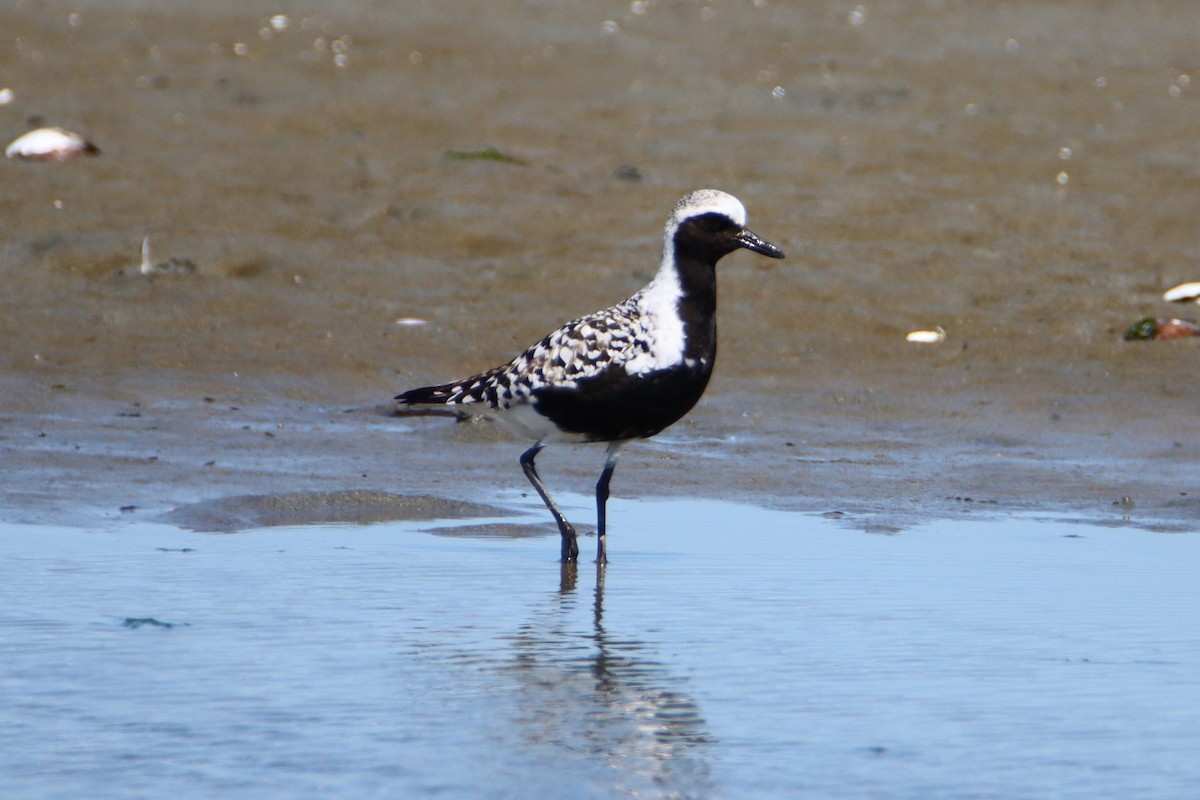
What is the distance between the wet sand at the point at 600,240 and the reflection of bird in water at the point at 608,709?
2.26 metres

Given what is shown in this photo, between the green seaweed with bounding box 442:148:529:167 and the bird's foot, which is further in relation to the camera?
the green seaweed with bounding box 442:148:529:167

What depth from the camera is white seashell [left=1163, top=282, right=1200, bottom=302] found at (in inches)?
461

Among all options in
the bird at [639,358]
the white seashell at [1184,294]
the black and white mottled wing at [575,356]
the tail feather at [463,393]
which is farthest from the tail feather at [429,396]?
the white seashell at [1184,294]

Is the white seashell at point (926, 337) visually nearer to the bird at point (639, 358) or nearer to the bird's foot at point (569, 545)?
the bird at point (639, 358)

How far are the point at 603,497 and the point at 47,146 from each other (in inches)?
299

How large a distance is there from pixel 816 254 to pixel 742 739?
7.68m

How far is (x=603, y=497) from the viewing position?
7.32m

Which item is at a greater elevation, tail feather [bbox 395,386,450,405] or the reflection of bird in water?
tail feather [bbox 395,386,450,405]

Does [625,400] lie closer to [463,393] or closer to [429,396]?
[463,393]

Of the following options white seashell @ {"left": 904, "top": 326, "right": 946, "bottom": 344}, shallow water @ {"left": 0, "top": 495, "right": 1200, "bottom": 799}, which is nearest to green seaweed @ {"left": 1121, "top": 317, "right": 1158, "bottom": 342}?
white seashell @ {"left": 904, "top": 326, "right": 946, "bottom": 344}

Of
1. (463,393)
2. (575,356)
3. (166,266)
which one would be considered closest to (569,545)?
(575,356)

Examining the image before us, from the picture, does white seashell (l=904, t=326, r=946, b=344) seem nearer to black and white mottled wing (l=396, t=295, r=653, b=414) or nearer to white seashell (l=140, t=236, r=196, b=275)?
black and white mottled wing (l=396, t=295, r=653, b=414)

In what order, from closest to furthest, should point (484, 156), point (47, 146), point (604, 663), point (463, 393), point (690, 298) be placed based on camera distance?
point (604, 663), point (690, 298), point (463, 393), point (47, 146), point (484, 156)

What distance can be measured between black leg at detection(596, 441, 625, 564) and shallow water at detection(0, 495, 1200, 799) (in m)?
0.15
